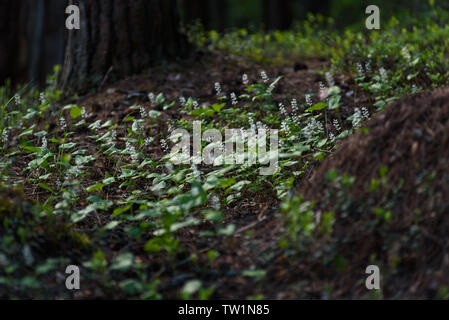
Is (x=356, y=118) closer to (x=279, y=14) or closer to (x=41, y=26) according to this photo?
(x=41, y=26)

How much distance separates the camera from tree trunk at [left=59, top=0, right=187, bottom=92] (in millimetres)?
5770

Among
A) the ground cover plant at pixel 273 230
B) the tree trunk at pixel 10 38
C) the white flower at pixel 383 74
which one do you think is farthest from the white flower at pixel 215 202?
the tree trunk at pixel 10 38

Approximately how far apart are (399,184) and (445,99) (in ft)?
2.31

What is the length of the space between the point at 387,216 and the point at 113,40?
4.35 m

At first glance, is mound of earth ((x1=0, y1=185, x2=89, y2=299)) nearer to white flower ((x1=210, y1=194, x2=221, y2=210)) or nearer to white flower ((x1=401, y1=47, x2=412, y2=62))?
→ white flower ((x1=210, y1=194, x2=221, y2=210))

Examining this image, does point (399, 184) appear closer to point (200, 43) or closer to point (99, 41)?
point (99, 41)

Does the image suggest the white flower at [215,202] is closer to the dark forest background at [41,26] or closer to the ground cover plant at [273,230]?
the ground cover plant at [273,230]

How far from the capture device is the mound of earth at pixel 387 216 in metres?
2.41

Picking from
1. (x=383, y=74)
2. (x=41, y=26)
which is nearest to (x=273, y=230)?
(x=383, y=74)

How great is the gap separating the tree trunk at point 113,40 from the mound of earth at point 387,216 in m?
3.75

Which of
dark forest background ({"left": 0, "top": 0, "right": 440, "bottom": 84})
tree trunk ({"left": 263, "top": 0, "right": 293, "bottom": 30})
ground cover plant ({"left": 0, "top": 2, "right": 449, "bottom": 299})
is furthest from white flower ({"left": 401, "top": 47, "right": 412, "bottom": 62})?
tree trunk ({"left": 263, "top": 0, "right": 293, "bottom": 30})

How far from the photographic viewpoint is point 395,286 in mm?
2404

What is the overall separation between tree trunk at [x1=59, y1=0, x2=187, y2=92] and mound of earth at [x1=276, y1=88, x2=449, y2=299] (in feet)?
12.3
